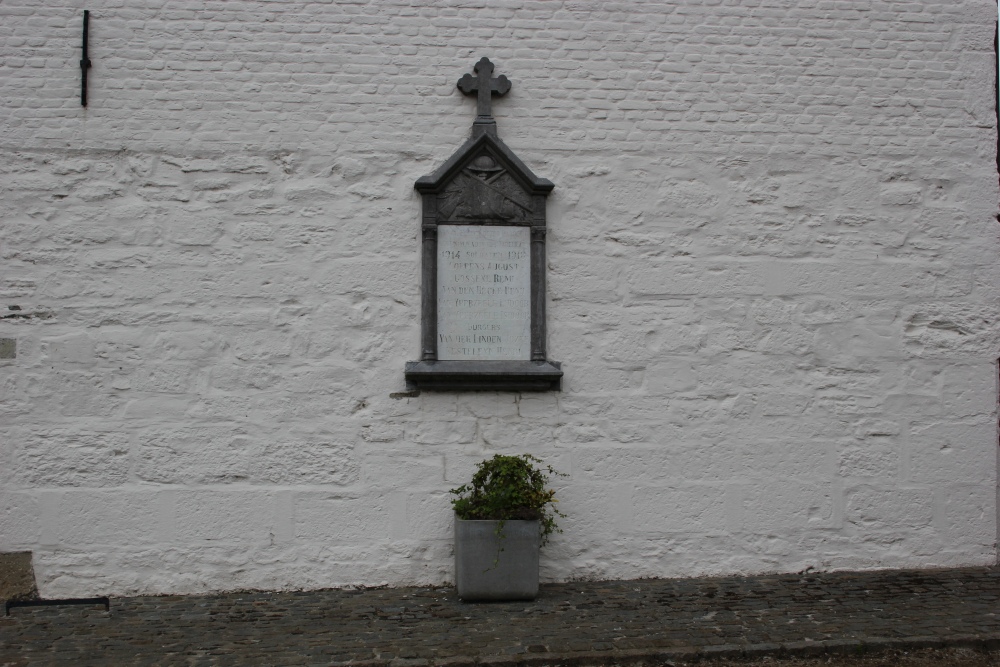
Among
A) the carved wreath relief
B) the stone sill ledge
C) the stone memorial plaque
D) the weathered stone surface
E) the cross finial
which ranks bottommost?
the weathered stone surface

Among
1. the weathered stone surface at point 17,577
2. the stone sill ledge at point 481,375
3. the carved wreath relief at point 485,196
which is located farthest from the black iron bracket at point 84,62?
the weathered stone surface at point 17,577

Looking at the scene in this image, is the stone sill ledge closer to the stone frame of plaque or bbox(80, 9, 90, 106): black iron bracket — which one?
the stone frame of plaque

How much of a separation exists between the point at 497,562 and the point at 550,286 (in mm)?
1683

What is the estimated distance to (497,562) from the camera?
192 inches

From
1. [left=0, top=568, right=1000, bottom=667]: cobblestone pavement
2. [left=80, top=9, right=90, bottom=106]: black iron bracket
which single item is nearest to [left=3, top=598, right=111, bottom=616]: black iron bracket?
[left=0, top=568, right=1000, bottom=667]: cobblestone pavement

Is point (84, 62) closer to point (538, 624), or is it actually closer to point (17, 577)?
point (17, 577)

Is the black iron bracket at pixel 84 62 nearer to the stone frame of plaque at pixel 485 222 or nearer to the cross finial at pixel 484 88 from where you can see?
the stone frame of plaque at pixel 485 222

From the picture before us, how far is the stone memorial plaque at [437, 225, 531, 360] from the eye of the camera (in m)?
5.29

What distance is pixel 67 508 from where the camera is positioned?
5062mm

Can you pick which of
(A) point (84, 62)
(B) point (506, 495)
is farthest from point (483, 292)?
(A) point (84, 62)

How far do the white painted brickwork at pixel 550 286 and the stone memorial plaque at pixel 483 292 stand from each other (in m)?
0.20

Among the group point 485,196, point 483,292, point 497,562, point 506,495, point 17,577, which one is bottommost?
point 17,577

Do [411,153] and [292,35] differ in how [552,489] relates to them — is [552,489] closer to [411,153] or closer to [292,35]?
[411,153]

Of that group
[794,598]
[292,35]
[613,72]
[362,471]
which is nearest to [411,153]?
[292,35]
